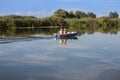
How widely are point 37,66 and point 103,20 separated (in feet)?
246

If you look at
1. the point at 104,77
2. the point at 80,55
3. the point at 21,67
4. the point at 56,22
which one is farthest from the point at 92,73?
the point at 56,22

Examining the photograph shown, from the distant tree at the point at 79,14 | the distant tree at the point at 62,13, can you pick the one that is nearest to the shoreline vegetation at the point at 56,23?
the distant tree at the point at 62,13

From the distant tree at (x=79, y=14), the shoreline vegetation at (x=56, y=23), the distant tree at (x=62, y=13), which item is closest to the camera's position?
the shoreline vegetation at (x=56, y=23)

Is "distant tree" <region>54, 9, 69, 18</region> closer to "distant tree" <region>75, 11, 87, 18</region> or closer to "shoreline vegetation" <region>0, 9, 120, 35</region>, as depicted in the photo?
"distant tree" <region>75, 11, 87, 18</region>

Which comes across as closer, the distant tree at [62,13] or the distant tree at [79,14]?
the distant tree at [62,13]

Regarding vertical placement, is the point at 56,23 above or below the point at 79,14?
below

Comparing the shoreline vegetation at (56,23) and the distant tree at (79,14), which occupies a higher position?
the distant tree at (79,14)

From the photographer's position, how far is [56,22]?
88.6 metres

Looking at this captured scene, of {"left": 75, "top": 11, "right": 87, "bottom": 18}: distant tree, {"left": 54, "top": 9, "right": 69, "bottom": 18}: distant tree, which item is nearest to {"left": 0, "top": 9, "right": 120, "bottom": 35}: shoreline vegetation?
{"left": 54, "top": 9, "right": 69, "bottom": 18}: distant tree

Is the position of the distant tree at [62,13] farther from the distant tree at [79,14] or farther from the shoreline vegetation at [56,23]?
the shoreline vegetation at [56,23]

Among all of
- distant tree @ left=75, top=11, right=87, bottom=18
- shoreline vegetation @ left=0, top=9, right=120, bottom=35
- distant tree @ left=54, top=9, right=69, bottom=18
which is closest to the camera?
shoreline vegetation @ left=0, top=9, right=120, bottom=35

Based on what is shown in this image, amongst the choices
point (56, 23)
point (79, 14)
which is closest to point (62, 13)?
point (79, 14)

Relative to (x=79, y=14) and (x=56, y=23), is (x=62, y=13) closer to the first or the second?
(x=79, y=14)

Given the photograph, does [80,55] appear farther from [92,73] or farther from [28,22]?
[28,22]
